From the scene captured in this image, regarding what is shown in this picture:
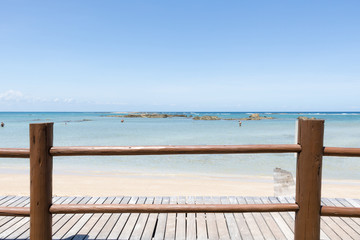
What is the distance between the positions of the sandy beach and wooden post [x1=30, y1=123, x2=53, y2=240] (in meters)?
5.85

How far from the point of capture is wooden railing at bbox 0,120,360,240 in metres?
2.34

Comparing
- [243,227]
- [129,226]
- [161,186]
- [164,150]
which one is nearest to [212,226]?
[243,227]

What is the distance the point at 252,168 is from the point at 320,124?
11067mm

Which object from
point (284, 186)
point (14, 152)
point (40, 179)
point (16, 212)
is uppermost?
point (14, 152)

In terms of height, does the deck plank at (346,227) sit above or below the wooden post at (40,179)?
below

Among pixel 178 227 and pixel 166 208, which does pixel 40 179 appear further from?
pixel 178 227

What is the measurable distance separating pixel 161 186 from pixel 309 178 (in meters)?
7.40

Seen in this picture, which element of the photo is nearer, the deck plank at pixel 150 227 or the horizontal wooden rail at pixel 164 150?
the horizontal wooden rail at pixel 164 150

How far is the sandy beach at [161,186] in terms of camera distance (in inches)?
326

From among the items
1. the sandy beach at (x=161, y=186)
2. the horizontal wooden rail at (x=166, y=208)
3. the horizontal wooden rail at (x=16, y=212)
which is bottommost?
the sandy beach at (x=161, y=186)

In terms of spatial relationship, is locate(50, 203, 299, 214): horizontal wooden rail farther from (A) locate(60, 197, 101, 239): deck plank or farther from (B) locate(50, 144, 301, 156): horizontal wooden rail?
(A) locate(60, 197, 101, 239): deck plank

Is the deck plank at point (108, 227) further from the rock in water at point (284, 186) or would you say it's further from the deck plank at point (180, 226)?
the rock in water at point (284, 186)

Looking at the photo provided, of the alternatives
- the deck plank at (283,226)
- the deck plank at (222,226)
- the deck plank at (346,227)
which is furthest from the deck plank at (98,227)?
the deck plank at (346,227)

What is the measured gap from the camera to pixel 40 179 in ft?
7.80
